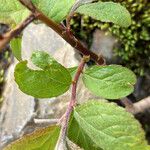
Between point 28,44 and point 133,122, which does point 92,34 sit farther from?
point 133,122

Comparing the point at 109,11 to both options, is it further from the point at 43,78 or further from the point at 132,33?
the point at 132,33

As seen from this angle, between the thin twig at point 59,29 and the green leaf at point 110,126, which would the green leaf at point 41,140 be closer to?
the green leaf at point 110,126

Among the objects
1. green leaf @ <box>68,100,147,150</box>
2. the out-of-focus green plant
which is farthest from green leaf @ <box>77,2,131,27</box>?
the out-of-focus green plant

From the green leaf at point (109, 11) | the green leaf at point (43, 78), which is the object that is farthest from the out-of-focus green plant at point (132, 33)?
the green leaf at point (43, 78)

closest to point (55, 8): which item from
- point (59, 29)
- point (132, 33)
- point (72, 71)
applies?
point (59, 29)

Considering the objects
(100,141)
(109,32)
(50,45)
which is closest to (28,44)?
(50,45)

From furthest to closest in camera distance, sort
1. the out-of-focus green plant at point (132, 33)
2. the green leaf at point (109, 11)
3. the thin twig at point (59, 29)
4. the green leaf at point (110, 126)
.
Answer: the out-of-focus green plant at point (132, 33) < the green leaf at point (109, 11) < the green leaf at point (110, 126) < the thin twig at point (59, 29)
